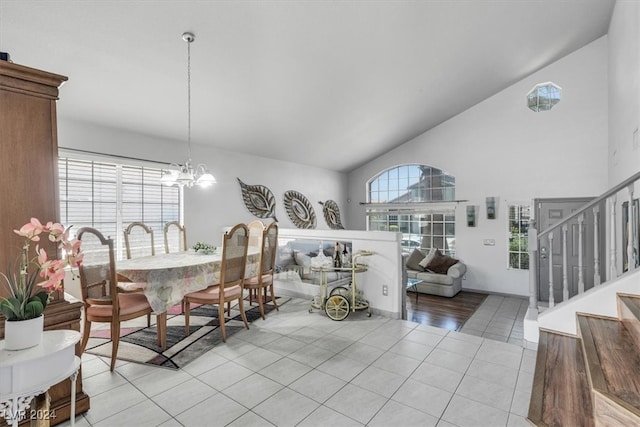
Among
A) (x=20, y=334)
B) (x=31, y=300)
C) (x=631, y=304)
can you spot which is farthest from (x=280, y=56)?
(x=631, y=304)

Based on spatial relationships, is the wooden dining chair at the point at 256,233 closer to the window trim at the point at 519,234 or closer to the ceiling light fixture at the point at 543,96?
the window trim at the point at 519,234

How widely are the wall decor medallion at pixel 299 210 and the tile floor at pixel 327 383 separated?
3.59 meters

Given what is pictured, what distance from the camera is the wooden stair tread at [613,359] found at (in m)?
1.40

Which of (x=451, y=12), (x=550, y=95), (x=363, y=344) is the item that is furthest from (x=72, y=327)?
(x=550, y=95)

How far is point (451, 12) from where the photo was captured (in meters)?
3.55

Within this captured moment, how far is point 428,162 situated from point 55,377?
7.27m

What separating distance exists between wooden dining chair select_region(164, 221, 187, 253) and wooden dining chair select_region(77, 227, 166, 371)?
1871 mm

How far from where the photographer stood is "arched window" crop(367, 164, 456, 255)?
7.05m

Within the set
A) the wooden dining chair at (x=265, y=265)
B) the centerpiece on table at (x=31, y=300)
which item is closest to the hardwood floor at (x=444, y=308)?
the wooden dining chair at (x=265, y=265)

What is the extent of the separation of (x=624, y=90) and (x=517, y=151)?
96.6 inches

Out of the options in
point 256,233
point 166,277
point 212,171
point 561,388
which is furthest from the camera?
point 212,171

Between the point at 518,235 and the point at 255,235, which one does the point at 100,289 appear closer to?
the point at 255,235

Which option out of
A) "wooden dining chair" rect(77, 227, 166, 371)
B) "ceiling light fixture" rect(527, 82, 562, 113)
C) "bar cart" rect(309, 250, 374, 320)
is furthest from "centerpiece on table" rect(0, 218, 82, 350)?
"ceiling light fixture" rect(527, 82, 562, 113)

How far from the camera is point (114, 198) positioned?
423 cm
